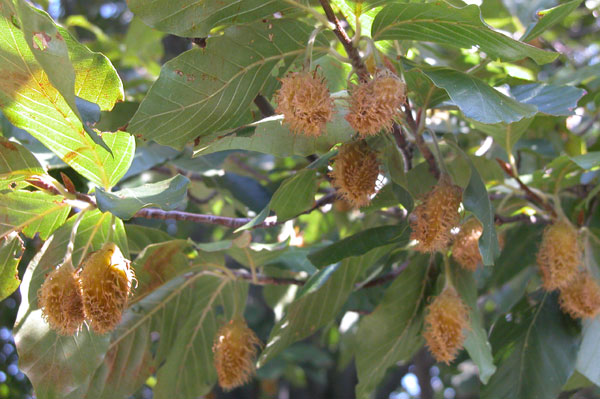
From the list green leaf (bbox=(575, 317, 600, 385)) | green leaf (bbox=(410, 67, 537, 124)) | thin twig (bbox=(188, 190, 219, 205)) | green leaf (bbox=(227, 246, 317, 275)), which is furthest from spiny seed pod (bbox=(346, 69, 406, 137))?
thin twig (bbox=(188, 190, 219, 205))

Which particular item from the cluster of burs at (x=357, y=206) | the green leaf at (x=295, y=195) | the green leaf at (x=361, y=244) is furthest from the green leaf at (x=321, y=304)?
the green leaf at (x=295, y=195)

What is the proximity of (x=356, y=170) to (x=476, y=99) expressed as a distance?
0.28m

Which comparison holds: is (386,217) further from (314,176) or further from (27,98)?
(27,98)

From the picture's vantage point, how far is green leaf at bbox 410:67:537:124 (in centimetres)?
117

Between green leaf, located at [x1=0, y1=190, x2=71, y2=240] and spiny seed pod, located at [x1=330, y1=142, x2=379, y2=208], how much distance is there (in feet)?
2.13

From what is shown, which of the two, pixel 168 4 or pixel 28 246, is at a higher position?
pixel 168 4

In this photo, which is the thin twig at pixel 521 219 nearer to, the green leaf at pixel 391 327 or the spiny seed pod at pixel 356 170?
the green leaf at pixel 391 327

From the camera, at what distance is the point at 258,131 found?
127cm

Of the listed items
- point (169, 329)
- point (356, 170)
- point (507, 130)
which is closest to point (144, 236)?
point (169, 329)

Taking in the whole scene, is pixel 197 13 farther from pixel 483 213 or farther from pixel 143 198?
pixel 483 213

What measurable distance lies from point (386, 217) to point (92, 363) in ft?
4.11

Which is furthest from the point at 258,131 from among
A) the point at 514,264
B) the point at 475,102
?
the point at 514,264

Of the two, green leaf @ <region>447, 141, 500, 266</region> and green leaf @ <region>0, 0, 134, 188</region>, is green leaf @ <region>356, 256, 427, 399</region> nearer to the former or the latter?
green leaf @ <region>447, 141, 500, 266</region>

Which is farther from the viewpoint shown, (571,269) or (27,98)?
(571,269)
